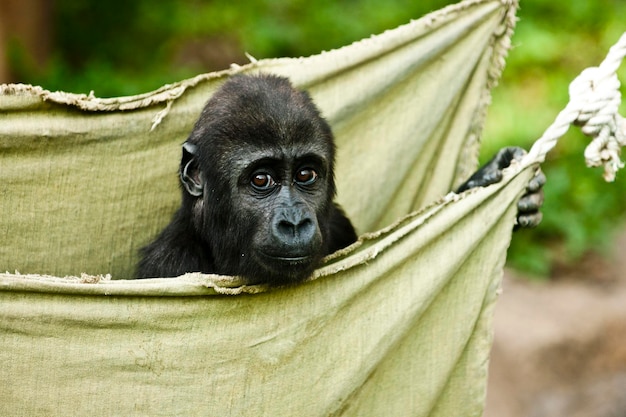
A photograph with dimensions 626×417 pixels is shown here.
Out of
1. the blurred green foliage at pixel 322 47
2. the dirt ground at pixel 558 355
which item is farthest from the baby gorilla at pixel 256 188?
the blurred green foliage at pixel 322 47

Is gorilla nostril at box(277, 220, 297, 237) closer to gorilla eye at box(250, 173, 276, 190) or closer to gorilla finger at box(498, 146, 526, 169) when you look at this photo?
gorilla eye at box(250, 173, 276, 190)

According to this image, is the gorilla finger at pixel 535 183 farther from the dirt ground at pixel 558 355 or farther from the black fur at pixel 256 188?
the dirt ground at pixel 558 355

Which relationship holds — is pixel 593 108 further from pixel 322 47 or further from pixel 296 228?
pixel 322 47

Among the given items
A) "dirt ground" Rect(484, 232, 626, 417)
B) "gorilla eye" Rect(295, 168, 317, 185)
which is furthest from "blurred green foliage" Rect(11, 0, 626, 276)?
"gorilla eye" Rect(295, 168, 317, 185)

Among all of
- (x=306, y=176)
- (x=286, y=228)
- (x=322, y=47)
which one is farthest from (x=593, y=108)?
(x=322, y=47)

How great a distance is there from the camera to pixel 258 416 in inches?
117

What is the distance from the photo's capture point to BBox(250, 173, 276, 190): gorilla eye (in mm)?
3197

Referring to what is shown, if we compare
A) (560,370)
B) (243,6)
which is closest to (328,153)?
(560,370)

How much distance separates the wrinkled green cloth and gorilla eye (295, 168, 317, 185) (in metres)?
0.30

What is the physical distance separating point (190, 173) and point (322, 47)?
19.2 ft

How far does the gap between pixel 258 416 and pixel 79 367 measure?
61 cm

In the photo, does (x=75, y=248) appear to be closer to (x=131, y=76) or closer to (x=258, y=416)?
(x=258, y=416)

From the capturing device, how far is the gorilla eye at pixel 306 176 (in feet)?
10.6

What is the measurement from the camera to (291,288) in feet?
9.90
